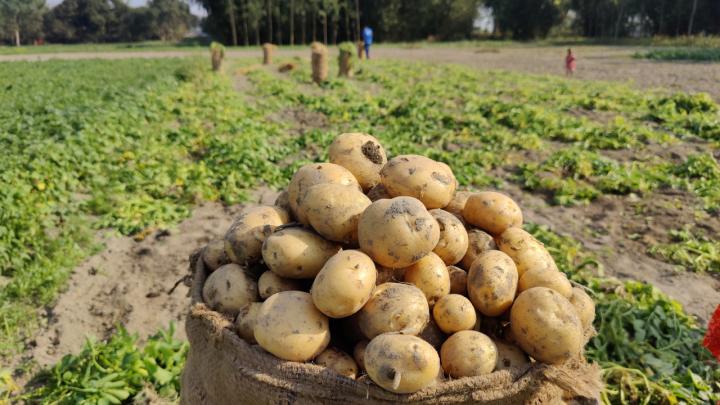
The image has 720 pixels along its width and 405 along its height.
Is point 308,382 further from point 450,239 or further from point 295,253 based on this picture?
point 450,239

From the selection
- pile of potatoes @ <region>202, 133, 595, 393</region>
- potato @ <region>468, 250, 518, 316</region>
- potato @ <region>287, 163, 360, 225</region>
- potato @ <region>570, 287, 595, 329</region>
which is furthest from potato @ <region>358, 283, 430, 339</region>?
potato @ <region>570, 287, 595, 329</region>

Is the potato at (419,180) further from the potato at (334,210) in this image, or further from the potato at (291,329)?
the potato at (291,329)

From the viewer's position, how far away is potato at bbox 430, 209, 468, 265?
8.48 ft

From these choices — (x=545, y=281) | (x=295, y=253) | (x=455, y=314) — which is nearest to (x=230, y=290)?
(x=295, y=253)

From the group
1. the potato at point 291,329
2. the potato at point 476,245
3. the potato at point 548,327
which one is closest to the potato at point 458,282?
the potato at point 476,245

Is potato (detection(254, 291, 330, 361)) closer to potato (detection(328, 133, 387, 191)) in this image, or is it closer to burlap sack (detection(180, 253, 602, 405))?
burlap sack (detection(180, 253, 602, 405))

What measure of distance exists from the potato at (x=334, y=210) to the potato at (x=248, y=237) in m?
0.26

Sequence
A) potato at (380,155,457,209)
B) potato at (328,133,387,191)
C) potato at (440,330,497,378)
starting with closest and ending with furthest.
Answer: potato at (440,330,497,378) < potato at (380,155,457,209) < potato at (328,133,387,191)

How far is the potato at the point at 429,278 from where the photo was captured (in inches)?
96.4

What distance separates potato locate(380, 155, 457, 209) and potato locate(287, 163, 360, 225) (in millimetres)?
208

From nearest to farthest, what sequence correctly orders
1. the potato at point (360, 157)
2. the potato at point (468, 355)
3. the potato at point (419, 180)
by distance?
the potato at point (468, 355) < the potato at point (419, 180) < the potato at point (360, 157)

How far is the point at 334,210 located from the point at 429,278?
1.83 feet

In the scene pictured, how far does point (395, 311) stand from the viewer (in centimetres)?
221

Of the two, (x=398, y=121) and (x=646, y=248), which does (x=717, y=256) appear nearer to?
(x=646, y=248)
